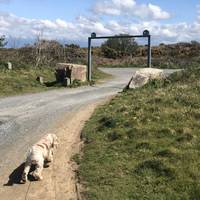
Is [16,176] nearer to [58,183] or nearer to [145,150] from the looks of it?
[58,183]

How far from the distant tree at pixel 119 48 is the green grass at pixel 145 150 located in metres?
51.4

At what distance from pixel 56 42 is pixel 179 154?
38.0m

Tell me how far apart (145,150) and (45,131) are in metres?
4.64

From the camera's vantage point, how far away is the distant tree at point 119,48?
68438 mm

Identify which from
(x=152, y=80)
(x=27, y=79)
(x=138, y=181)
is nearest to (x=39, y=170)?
(x=138, y=181)

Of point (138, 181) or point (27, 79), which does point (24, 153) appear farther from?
point (27, 79)

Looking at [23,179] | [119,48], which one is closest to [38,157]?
[23,179]

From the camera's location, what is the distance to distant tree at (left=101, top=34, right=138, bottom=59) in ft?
225

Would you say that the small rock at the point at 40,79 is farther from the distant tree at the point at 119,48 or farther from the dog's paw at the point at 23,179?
the distant tree at the point at 119,48

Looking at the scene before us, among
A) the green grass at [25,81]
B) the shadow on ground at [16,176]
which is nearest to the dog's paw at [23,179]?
the shadow on ground at [16,176]

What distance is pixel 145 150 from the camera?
38.5 ft

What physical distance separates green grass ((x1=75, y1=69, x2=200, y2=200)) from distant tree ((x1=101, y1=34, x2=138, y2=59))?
51.4 meters

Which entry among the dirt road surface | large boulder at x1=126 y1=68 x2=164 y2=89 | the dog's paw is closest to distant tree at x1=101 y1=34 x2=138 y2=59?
the dirt road surface

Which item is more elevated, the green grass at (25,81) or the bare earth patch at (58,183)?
the green grass at (25,81)
